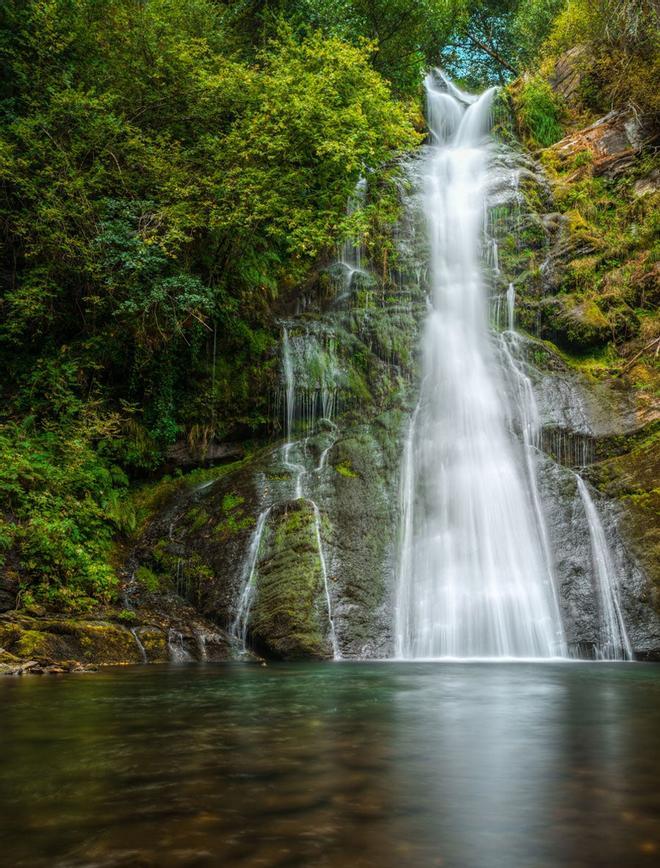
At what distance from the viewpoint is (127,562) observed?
10805 mm

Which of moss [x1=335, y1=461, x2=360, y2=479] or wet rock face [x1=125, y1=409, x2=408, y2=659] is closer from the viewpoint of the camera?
wet rock face [x1=125, y1=409, x2=408, y2=659]

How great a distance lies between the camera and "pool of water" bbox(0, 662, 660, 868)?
2156 mm

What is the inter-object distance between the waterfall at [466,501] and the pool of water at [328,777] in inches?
132

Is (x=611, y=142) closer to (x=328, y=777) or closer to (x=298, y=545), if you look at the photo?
(x=298, y=545)

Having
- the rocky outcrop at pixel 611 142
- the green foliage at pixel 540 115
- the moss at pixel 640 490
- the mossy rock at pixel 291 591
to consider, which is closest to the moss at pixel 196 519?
the mossy rock at pixel 291 591

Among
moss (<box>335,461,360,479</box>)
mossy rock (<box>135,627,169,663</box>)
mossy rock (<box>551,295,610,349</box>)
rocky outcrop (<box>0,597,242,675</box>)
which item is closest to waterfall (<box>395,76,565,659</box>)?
moss (<box>335,461,360,479</box>)

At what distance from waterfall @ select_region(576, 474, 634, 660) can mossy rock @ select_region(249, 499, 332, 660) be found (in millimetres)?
3829

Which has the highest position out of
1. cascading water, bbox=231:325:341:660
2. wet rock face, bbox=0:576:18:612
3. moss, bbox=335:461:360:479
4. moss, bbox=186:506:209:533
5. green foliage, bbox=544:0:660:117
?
green foliage, bbox=544:0:660:117

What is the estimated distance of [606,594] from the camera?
916 cm

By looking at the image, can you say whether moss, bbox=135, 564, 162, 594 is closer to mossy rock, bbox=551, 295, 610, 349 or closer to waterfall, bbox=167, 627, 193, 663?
waterfall, bbox=167, 627, 193, 663

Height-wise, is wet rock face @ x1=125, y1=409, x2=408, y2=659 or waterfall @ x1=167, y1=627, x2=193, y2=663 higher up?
wet rock face @ x1=125, y1=409, x2=408, y2=659

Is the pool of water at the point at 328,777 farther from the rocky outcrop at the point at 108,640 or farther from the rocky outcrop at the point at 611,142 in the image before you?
the rocky outcrop at the point at 611,142

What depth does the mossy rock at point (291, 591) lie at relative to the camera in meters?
8.82

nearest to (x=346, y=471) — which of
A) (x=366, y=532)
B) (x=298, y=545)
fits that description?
(x=366, y=532)
